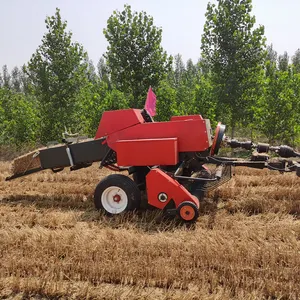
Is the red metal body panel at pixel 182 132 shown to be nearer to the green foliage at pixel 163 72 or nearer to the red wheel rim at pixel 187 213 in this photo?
the red wheel rim at pixel 187 213

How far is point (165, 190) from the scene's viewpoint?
447 cm

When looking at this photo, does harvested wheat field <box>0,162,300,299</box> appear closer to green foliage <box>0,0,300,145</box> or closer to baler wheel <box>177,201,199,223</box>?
baler wheel <box>177,201,199,223</box>

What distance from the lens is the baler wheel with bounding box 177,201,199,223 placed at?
4.23 metres

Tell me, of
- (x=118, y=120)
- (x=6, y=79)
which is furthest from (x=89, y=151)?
(x=6, y=79)

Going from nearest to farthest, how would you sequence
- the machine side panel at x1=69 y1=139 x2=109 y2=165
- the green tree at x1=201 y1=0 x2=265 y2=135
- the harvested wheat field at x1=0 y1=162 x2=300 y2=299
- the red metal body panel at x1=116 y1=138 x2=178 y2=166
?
1. the harvested wheat field at x1=0 y1=162 x2=300 y2=299
2. the red metal body panel at x1=116 y1=138 x2=178 y2=166
3. the machine side panel at x1=69 y1=139 x2=109 y2=165
4. the green tree at x1=201 y1=0 x2=265 y2=135

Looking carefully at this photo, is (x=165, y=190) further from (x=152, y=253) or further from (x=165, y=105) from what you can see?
(x=165, y=105)

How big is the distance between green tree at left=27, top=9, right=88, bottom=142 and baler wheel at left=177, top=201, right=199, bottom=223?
9.09 metres

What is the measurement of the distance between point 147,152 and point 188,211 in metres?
1.06

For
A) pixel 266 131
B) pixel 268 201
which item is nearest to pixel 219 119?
pixel 266 131

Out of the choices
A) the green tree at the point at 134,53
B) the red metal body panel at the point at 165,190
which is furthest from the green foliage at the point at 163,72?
the red metal body panel at the point at 165,190

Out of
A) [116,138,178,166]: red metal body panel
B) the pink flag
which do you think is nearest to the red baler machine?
[116,138,178,166]: red metal body panel

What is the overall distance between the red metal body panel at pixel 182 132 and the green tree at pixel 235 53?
7081 mm

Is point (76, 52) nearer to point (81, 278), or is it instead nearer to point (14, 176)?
point (14, 176)

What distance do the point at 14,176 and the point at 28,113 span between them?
9.14 metres
